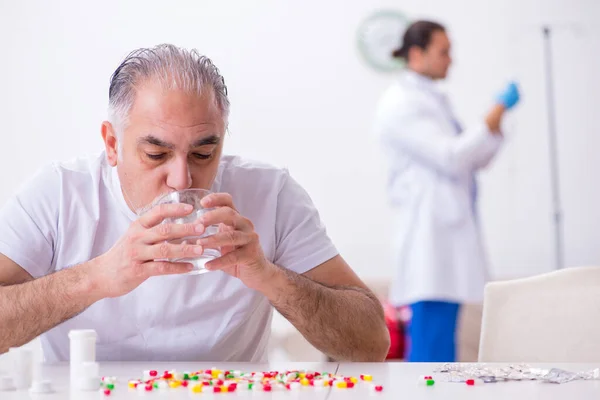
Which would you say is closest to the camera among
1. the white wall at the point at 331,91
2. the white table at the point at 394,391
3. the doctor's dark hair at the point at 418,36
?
the white table at the point at 394,391

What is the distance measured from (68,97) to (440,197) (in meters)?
2.34

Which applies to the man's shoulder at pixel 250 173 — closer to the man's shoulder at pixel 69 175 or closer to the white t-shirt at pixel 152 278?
the white t-shirt at pixel 152 278

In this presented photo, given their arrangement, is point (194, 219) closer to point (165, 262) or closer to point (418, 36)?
point (165, 262)

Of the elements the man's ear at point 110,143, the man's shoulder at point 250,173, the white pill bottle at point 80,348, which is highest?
the man's ear at point 110,143

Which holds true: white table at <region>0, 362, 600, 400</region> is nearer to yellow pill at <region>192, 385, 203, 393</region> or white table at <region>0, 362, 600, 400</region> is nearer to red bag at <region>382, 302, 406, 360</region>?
yellow pill at <region>192, 385, 203, 393</region>

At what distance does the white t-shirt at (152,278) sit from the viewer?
1.61 meters

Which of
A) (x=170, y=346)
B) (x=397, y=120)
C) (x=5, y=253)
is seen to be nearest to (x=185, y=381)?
(x=170, y=346)

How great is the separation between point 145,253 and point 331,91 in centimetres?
354

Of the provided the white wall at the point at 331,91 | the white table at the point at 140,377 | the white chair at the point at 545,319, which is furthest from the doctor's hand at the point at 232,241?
the white wall at the point at 331,91

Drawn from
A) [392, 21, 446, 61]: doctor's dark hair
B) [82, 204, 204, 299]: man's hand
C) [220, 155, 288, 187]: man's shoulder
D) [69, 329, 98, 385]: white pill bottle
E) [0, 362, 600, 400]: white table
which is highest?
[392, 21, 446, 61]: doctor's dark hair

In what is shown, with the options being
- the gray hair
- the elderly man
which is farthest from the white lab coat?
the gray hair

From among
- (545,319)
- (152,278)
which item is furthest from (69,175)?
(545,319)

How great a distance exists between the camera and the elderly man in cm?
149

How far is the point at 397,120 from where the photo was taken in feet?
11.2
